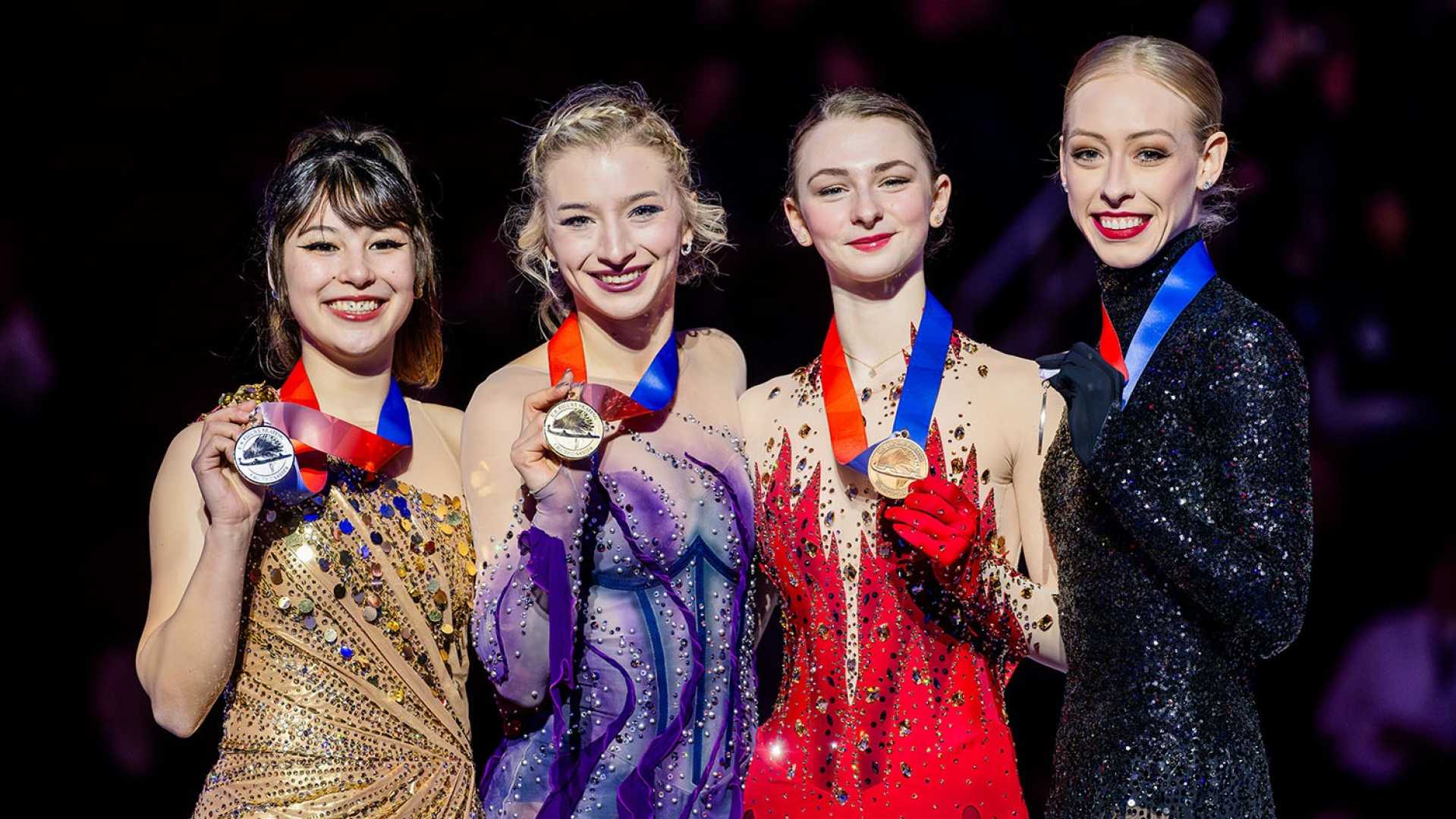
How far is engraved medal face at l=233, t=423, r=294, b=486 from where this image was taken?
256cm

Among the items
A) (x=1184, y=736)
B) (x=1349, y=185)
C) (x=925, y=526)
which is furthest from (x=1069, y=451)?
(x=1349, y=185)

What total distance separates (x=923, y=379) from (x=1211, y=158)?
0.63 m

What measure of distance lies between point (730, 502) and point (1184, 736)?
980mm

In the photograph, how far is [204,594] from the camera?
101 inches

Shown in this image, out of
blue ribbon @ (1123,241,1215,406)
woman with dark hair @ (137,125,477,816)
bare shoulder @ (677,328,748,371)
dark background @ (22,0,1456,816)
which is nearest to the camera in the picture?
blue ribbon @ (1123,241,1215,406)

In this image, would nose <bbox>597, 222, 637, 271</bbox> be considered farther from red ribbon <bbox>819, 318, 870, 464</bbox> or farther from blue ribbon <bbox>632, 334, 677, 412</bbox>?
red ribbon <bbox>819, 318, 870, 464</bbox>

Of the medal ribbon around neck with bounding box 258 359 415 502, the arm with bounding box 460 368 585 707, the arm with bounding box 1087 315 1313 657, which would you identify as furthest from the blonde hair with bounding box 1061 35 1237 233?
the medal ribbon around neck with bounding box 258 359 415 502

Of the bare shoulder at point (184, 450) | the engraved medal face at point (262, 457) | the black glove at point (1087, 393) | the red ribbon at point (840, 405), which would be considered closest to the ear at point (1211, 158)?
the black glove at point (1087, 393)

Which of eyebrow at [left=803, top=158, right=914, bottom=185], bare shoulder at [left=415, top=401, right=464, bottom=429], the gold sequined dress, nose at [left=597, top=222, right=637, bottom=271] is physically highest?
eyebrow at [left=803, top=158, right=914, bottom=185]

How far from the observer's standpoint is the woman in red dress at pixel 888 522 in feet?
8.89

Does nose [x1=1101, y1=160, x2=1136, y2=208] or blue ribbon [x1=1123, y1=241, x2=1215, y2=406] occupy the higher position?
nose [x1=1101, y1=160, x2=1136, y2=208]

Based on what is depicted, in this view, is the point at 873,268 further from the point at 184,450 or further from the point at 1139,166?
the point at 184,450

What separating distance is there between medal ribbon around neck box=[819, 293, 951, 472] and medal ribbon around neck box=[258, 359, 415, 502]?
782 mm

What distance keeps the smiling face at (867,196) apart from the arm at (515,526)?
581 mm
